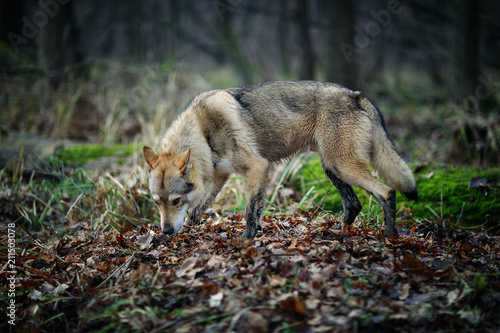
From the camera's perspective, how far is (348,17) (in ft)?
29.6

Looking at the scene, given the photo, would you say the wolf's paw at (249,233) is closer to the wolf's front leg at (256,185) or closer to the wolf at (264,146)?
the wolf at (264,146)

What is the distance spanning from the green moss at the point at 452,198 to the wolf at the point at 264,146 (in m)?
0.76

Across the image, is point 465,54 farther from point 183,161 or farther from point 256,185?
point 183,161

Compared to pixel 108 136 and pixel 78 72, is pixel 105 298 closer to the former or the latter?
pixel 108 136

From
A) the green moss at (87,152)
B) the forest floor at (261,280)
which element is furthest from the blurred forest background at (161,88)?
the forest floor at (261,280)

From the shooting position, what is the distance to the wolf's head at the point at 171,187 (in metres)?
3.85

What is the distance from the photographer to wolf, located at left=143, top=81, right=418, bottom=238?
3.95 meters

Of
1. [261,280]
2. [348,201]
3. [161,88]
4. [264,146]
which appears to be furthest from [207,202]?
[161,88]

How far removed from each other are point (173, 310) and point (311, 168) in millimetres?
4092

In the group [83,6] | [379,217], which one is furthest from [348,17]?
[83,6]

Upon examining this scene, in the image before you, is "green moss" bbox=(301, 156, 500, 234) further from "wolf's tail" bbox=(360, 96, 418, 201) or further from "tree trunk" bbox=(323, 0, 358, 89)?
"tree trunk" bbox=(323, 0, 358, 89)

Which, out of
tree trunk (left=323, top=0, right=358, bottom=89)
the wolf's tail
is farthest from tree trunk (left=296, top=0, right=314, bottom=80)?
the wolf's tail

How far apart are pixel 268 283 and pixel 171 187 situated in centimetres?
169

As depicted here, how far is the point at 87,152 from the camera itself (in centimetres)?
735
